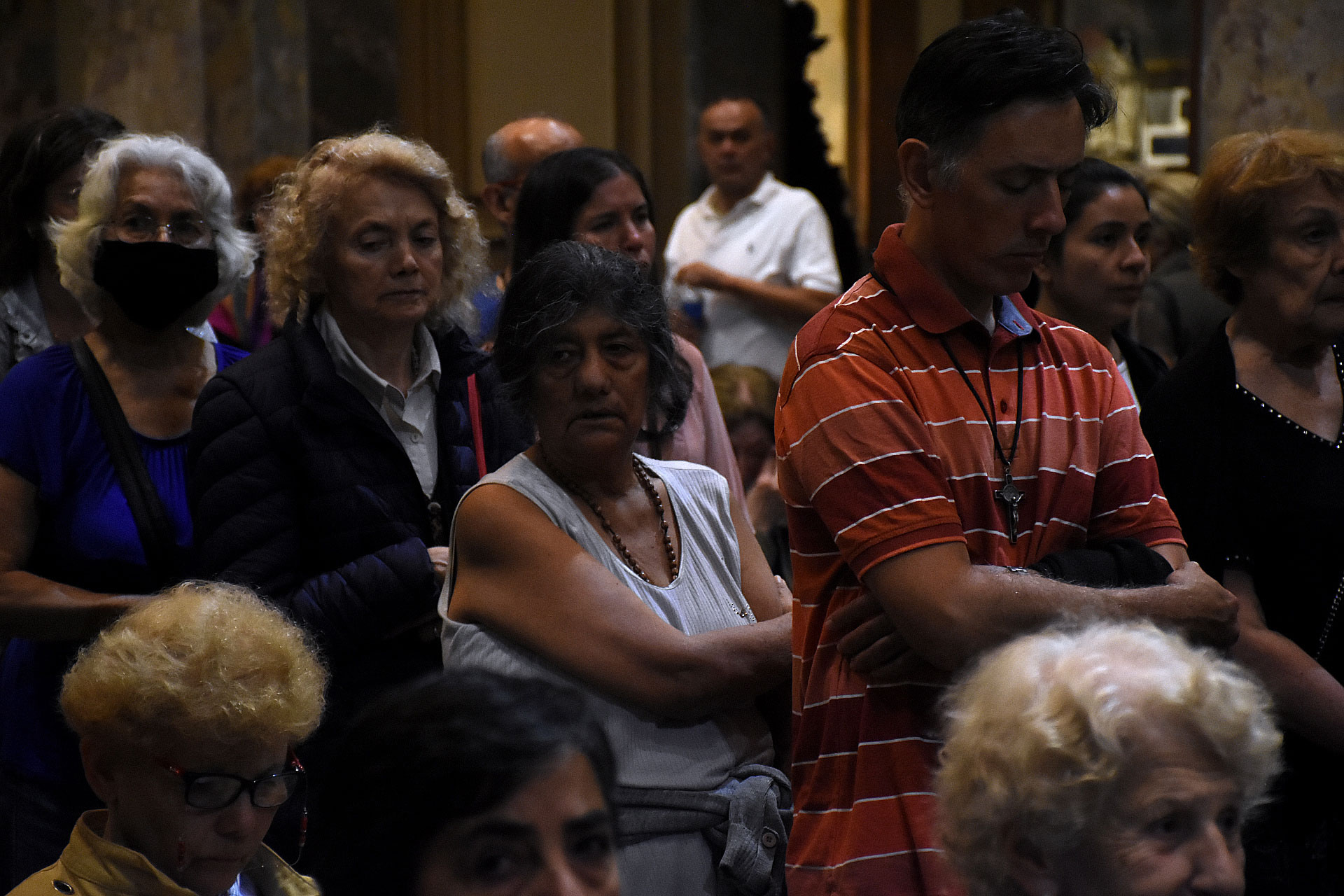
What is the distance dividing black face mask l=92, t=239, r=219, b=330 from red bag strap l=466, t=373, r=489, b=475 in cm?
60

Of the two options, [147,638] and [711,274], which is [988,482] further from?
[711,274]

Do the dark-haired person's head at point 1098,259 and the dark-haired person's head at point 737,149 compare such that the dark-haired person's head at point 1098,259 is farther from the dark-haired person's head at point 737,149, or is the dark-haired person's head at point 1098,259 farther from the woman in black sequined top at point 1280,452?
the dark-haired person's head at point 737,149

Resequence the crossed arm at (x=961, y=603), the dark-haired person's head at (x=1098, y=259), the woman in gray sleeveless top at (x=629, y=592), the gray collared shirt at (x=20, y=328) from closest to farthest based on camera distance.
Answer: the crossed arm at (x=961, y=603)
the woman in gray sleeveless top at (x=629, y=592)
the gray collared shirt at (x=20, y=328)
the dark-haired person's head at (x=1098, y=259)

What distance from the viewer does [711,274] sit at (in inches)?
222

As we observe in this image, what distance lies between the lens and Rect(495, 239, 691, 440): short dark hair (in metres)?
2.65

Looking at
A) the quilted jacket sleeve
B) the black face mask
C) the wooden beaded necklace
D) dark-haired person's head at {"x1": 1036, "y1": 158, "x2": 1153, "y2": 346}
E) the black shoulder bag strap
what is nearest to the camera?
the wooden beaded necklace

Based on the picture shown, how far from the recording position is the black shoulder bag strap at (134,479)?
3055mm

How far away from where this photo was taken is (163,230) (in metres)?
3.35

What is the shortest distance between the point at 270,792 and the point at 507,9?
6215 millimetres

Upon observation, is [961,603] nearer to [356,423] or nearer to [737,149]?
[356,423]

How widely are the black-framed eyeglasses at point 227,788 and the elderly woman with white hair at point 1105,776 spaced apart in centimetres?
97

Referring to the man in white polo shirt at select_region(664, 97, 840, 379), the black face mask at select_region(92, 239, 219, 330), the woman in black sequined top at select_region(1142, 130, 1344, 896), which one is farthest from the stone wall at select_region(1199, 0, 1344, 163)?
the black face mask at select_region(92, 239, 219, 330)

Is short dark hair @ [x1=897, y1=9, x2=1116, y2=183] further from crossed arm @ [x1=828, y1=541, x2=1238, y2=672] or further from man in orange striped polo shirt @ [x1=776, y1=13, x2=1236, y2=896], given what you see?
crossed arm @ [x1=828, y1=541, x2=1238, y2=672]

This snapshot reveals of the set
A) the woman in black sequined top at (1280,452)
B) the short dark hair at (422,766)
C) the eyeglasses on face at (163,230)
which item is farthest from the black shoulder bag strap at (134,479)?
the woman in black sequined top at (1280,452)
